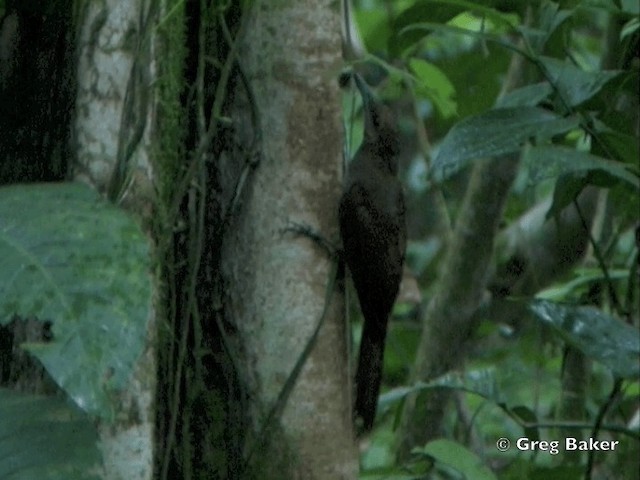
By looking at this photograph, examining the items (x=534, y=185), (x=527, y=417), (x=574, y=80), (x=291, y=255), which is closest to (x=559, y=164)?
(x=534, y=185)

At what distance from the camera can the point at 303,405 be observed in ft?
5.39

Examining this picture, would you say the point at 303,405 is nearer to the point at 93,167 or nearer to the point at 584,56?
the point at 93,167

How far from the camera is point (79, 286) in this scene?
3.84 ft

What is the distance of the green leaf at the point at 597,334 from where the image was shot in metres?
1.74

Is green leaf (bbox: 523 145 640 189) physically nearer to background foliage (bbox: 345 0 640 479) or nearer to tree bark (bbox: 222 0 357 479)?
background foliage (bbox: 345 0 640 479)

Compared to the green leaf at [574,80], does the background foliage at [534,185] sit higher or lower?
lower

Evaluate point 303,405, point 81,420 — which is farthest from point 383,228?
point 81,420

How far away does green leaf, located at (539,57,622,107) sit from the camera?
1.80m

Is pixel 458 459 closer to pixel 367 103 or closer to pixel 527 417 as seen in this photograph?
pixel 527 417

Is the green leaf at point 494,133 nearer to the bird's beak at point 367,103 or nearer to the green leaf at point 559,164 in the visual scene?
the green leaf at point 559,164

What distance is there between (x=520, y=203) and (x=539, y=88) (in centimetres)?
180

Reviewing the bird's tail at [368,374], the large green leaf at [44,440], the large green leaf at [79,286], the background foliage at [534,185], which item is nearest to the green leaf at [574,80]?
the background foliage at [534,185]

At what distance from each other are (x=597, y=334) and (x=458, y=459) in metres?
0.31

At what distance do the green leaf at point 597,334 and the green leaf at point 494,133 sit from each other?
0.27 metres
